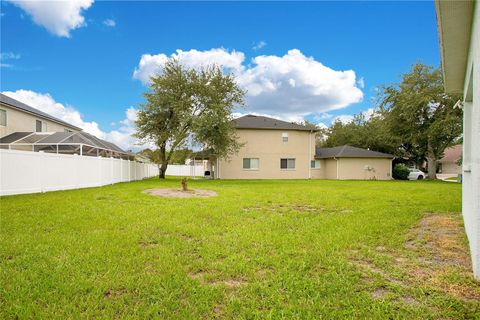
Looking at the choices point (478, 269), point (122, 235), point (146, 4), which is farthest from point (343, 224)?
point (146, 4)

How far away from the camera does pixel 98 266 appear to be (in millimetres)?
3484

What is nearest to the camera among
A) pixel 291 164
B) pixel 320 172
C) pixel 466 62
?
pixel 466 62

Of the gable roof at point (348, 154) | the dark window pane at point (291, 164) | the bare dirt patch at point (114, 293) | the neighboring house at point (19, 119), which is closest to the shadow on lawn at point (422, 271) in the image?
the bare dirt patch at point (114, 293)

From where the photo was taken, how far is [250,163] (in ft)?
88.5

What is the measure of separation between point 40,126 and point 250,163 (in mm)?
18571

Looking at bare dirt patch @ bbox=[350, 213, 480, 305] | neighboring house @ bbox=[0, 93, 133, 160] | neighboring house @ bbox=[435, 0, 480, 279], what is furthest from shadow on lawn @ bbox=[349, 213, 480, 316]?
neighboring house @ bbox=[0, 93, 133, 160]

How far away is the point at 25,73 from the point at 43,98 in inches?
194

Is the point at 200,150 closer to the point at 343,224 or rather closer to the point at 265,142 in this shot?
the point at 265,142

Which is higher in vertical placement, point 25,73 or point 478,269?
point 25,73

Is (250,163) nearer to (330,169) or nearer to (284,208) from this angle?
(330,169)

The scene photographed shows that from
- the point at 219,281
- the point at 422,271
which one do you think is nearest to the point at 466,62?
the point at 422,271

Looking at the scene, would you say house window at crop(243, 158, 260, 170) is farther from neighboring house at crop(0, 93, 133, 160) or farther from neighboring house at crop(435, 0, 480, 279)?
neighboring house at crop(435, 0, 480, 279)

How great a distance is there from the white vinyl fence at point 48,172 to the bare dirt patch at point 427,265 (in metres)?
→ 10.9

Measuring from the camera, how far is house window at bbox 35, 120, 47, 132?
76.5 feet
